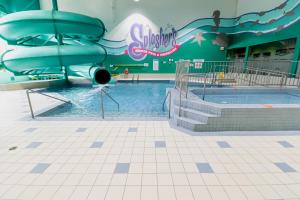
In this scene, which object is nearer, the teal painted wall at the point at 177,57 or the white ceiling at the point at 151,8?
the white ceiling at the point at 151,8

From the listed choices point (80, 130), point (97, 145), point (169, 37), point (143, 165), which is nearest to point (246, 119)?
point (143, 165)

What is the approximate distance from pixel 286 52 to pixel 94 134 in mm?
8138

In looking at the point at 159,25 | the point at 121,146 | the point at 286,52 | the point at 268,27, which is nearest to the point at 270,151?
the point at 121,146

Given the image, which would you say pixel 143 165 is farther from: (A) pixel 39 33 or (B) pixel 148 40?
(B) pixel 148 40

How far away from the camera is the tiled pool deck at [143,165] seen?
1419mm

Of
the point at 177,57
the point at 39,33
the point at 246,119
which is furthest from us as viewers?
the point at 177,57

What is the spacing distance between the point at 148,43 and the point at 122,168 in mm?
9875

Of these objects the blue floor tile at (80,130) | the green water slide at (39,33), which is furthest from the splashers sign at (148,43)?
the blue floor tile at (80,130)

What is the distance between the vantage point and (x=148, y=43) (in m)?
10.4

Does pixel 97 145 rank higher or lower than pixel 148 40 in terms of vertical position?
lower

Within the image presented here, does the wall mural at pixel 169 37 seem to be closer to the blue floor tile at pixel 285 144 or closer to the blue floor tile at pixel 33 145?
the blue floor tile at pixel 33 145

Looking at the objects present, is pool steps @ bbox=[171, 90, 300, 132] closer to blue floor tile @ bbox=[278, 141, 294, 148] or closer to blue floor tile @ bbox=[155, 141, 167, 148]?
blue floor tile @ bbox=[278, 141, 294, 148]

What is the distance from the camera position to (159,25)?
10.3 meters

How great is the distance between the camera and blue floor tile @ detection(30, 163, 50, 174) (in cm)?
169
